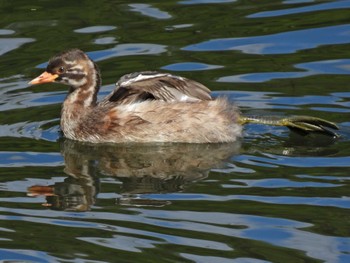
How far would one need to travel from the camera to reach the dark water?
31.4 feet

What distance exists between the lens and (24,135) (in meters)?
12.8

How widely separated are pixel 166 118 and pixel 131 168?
1094 mm

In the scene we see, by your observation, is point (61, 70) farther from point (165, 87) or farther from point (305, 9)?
point (305, 9)

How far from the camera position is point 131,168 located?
11.7m

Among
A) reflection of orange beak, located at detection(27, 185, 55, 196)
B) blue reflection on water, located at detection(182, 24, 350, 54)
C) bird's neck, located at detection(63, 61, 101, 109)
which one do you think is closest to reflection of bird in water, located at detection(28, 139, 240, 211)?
reflection of orange beak, located at detection(27, 185, 55, 196)

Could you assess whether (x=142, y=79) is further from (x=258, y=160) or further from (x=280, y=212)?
(x=280, y=212)

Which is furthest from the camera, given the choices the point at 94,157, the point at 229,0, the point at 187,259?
the point at 229,0

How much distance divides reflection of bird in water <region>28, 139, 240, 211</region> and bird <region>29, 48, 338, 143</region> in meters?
0.10

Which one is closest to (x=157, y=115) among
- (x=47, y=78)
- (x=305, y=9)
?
(x=47, y=78)

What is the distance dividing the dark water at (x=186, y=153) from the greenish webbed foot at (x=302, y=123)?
11cm

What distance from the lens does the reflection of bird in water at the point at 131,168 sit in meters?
10.9

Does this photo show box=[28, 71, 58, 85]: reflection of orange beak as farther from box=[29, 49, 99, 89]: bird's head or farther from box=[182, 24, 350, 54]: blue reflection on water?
box=[182, 24, 350, 54]: blue reflection on water

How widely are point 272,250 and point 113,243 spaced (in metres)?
1.22

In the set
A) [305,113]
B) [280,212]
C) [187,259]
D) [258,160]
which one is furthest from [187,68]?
[187,259]
